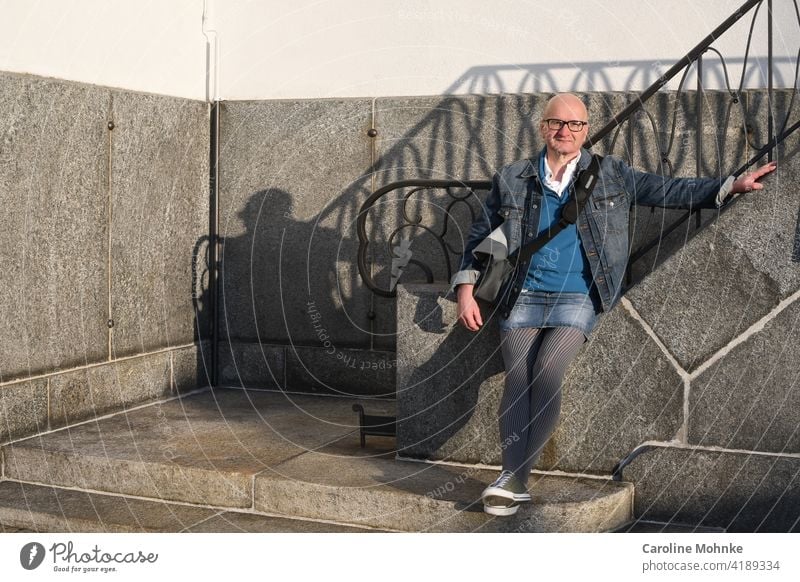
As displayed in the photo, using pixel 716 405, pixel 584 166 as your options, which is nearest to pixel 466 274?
pixel 584 166

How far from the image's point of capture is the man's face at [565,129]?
480cm

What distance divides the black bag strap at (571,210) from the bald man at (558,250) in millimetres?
37

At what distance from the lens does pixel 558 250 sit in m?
4.91

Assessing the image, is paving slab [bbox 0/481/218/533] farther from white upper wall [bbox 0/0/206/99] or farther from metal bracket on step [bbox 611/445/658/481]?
white upper wall [bbox 0/0/206/99]

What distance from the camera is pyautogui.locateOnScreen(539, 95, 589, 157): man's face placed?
4.80 meters

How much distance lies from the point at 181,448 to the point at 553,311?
6.58 ft

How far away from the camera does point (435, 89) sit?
6.92 metres

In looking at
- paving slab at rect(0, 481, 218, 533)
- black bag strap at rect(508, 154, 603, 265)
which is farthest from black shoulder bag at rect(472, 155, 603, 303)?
paving slab at rect(0, 481, 218, 533)

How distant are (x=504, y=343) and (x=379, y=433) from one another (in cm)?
114

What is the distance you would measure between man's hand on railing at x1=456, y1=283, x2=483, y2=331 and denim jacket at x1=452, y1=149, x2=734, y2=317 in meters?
0.04

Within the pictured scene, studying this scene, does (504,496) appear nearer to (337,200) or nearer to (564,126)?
(564,126)

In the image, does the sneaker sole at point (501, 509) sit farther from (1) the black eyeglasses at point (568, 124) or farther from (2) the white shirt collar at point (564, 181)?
(1) the black eyeglasses at point (568, 124)

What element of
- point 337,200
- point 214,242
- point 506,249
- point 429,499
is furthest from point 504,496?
point 214,242
